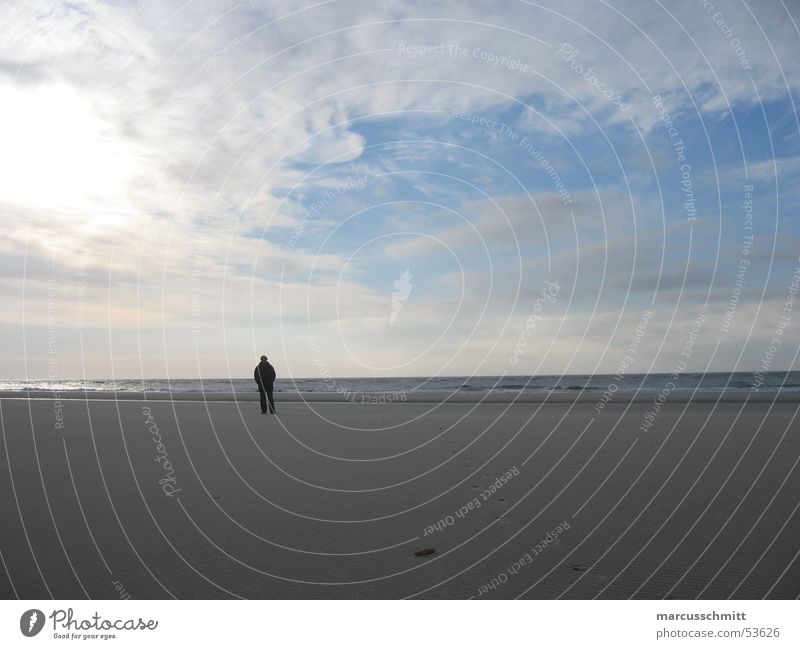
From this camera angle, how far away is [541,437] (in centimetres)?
1348

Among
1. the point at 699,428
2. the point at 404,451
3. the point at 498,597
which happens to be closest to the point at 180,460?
the point at 404,451

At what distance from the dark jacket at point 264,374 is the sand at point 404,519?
29.3 feet

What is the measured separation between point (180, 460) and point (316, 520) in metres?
4.99

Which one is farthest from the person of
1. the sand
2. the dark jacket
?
the sand

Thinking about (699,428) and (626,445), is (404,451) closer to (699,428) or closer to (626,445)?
(626,445)

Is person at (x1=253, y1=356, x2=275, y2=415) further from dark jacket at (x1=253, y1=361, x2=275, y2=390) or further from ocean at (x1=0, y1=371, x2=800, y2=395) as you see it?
ocean at (x1=0, y1=371, x2=800, y2=395)

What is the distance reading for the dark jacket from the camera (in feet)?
70.7

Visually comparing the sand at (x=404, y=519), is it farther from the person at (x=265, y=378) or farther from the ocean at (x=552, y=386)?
the ocean at (x=552, y=386)

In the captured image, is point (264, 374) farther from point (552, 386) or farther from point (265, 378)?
point (552, 386)

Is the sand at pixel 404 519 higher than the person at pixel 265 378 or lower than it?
lower

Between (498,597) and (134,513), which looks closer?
(498,597)

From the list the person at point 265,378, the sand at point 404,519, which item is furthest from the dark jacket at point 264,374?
the sand at point 404,519

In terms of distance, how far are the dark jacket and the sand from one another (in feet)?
Result: 29.3

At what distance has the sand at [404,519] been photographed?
4457 mm
